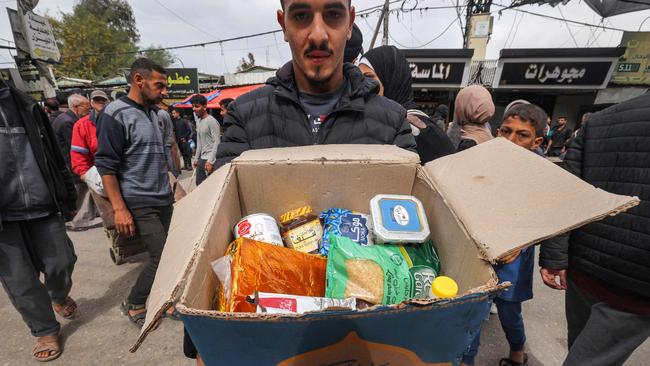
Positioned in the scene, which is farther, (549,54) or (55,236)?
(549,54)

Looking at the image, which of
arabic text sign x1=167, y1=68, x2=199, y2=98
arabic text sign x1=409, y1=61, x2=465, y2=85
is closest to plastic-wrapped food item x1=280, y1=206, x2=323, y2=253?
arabic text sign x1=409, y1=61, x2=465, y2=85

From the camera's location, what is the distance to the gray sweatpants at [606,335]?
1.21 m

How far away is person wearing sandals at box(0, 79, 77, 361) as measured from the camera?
5.50 ft

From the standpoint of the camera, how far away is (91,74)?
24.2 metres

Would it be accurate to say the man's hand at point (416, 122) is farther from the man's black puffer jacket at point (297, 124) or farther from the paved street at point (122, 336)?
the paved street at point (122, 336)

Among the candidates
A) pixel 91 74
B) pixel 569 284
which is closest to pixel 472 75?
Result: pixel 569 284

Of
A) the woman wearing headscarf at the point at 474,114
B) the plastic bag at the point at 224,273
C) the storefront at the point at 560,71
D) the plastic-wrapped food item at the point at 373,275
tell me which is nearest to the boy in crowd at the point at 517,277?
the woman wearing headscarf at the point at 474,114

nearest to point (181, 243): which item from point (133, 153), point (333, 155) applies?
point (333, 155)

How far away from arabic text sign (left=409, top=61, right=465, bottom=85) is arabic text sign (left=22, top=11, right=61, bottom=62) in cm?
1024

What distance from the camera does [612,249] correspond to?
1194 mm

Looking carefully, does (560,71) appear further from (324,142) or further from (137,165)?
(137,165)

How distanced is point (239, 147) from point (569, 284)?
1.80 metres

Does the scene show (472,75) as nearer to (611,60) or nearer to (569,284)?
(611,60)

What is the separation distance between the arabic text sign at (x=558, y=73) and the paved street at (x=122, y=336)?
422 inches
